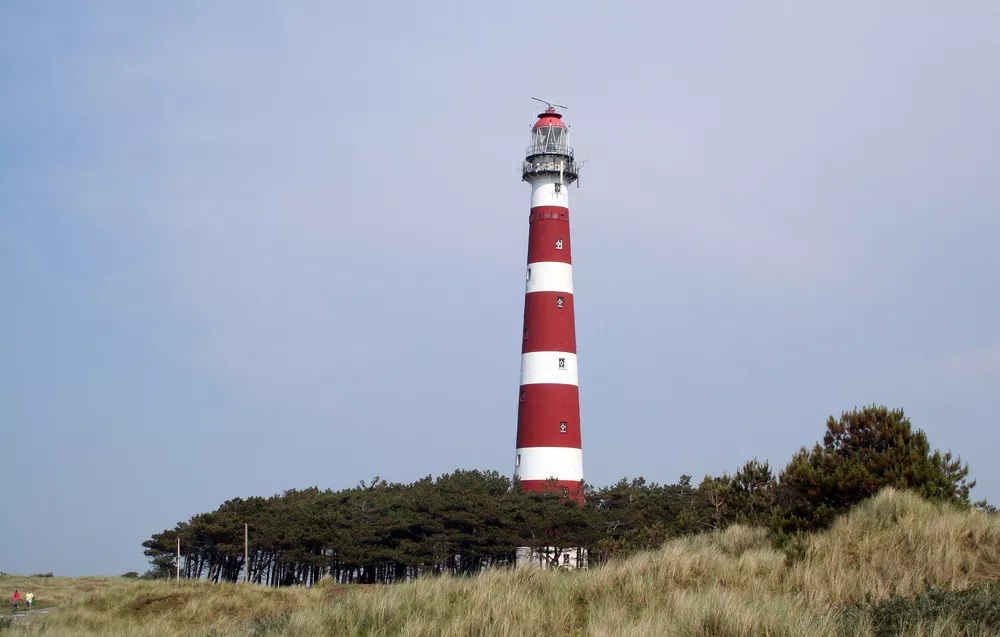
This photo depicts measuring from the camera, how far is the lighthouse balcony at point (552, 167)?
4821 centimetres

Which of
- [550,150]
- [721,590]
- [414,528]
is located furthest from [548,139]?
Answer: [721,590]

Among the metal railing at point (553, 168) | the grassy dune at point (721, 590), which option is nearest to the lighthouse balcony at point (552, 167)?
the metal railing at point (553, 168)

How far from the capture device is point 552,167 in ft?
158

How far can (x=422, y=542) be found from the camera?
5034cm

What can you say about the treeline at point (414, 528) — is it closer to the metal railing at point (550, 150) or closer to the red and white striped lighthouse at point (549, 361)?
the red and white striped lighthouse at point (549, 361)

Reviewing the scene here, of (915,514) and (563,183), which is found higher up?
(563,183)

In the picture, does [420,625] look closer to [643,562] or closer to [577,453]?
[643,562]

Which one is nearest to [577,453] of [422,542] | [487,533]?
[487,533]

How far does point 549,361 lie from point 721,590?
32.4 m

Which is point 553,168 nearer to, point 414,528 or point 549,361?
point 549,361

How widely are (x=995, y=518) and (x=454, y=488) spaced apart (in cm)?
4106

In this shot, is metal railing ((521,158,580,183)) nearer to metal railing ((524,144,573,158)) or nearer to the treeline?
metal railing ((524,144,573,158))

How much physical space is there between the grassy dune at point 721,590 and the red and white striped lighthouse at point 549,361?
25427 millimetres

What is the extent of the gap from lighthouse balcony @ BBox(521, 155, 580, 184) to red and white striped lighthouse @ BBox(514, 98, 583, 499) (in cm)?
17
